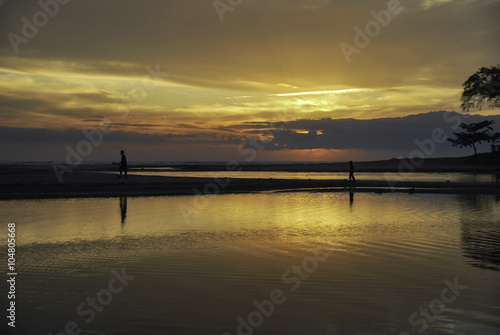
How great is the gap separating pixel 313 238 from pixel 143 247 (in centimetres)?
577

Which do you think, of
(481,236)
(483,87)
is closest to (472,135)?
(483,87)

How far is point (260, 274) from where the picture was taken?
1003 centimetres

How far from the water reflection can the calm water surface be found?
57mm

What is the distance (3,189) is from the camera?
32719mm

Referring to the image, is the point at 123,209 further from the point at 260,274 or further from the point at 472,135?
the point at 472,135

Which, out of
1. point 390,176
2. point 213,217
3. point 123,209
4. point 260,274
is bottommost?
point 260,274

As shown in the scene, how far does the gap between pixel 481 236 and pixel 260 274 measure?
9181 millimetres

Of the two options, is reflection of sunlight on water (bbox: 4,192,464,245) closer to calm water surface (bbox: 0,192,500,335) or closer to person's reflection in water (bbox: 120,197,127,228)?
person's reflection in water (bbox: 120,197,127,228)

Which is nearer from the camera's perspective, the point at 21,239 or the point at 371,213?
the point at 21,239

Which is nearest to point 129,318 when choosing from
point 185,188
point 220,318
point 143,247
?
point 220,318

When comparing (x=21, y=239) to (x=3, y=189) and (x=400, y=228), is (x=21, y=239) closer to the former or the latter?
(x=400, y=228)

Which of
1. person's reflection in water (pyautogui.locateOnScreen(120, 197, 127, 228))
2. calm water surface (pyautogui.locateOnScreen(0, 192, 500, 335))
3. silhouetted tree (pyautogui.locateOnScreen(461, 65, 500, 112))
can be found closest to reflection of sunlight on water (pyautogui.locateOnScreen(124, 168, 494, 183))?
silhouetted tree (pyautogui.locateOnScreen(461, 65, 500, 112))

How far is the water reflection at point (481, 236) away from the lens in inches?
444

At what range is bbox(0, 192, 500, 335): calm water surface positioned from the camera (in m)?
7.14
